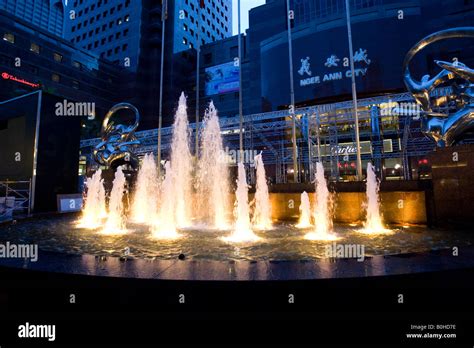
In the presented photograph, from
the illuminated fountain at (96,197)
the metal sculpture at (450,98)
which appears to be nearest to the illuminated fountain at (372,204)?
the metal sculpture at (450,98)

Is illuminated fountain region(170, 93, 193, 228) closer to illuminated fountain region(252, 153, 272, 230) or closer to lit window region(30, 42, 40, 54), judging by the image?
illuminated fountain region(252, 153, 272, 230)

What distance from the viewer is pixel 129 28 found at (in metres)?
47.4

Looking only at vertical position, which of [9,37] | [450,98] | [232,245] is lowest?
[232,245]

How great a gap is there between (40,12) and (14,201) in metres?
85.7

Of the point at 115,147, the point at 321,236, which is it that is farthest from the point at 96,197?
the point at 321,236

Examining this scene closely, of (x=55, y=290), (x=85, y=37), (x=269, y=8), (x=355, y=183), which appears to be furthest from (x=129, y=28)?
(x=55, y=290)

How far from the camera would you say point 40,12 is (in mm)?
72188

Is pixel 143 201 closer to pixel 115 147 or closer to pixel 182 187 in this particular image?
pixel 182 187

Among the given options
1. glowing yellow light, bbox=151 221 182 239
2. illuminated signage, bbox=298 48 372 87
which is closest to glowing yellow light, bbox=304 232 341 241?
glowing yellow light, bbox=151 221 182 239

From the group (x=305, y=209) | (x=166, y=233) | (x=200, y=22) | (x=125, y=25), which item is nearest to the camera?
A: (x=166, y=233)

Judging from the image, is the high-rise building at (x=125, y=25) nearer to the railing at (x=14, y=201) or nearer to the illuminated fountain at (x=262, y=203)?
the railing at (x=14, y=201)

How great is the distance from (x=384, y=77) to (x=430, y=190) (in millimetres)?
23331

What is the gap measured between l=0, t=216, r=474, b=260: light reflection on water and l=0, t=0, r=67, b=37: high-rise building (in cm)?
8138

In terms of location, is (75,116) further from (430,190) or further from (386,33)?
(386,33)
